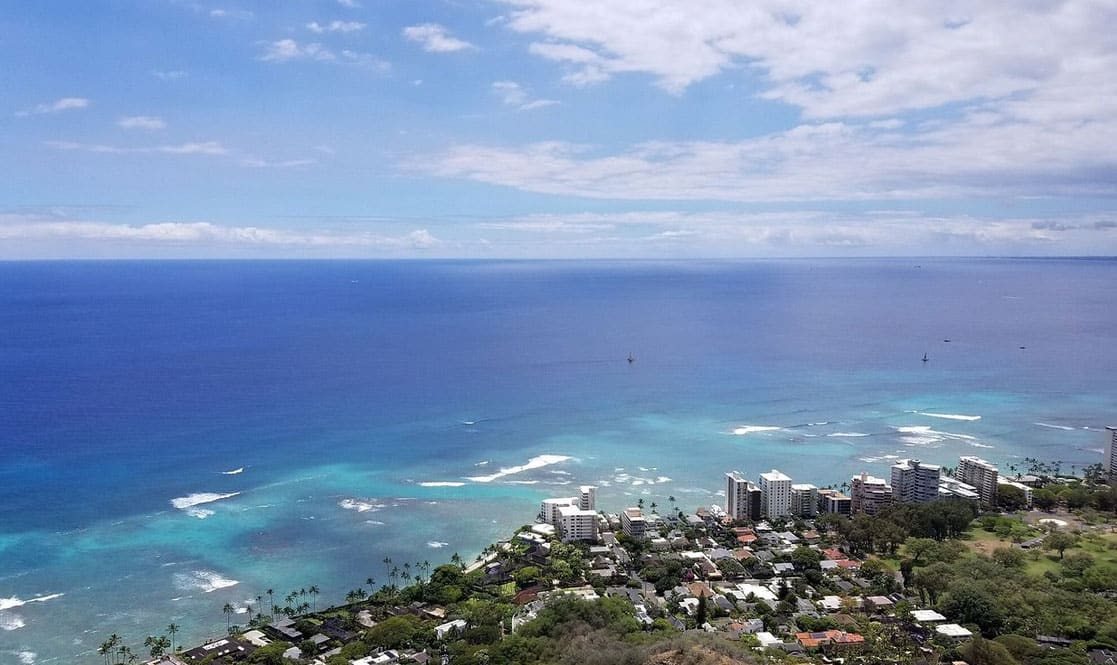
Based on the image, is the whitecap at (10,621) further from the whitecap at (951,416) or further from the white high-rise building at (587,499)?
the whitecap at (951,416)

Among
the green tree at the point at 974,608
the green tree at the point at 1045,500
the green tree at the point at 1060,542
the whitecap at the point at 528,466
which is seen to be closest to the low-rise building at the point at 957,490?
the green tree at the point at 1045,500

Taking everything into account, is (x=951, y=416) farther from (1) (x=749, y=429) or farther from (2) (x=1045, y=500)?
(2) (x=1045, y=500)

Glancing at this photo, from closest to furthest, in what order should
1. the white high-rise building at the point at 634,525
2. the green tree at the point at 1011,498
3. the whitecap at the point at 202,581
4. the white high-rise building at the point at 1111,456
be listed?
1. the whitecap at the point at 202,581
2. the white high-rise building at the point at 634,525
3. the green tree at the point at 1011,498
4. the white high-rise building at the point at 1111,456

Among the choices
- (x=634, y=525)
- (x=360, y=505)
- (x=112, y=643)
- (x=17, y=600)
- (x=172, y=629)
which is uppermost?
(x=634, y=525)

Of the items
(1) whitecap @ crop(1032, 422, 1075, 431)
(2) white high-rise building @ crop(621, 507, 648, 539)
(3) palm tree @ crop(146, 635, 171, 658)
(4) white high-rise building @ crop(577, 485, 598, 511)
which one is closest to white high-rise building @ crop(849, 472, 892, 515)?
(2) white high-rise building @ crop(621, 507, 648, 539)

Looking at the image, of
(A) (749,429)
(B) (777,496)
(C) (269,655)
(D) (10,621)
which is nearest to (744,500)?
(B) (777,496)
